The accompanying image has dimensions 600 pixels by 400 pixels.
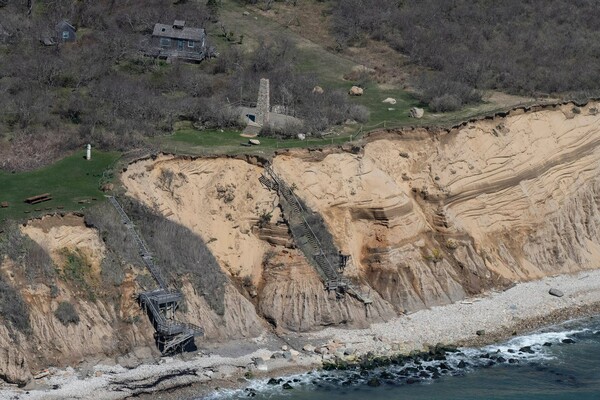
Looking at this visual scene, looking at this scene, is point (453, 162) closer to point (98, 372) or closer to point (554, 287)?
point (554, 287)

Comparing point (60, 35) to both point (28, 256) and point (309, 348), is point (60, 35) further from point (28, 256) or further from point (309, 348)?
point (309, 348)

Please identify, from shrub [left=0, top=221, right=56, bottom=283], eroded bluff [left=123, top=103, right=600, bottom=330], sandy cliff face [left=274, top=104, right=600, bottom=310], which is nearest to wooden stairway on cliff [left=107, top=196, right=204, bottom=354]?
shrub [left=0, top=221, right=56, bottom=283]

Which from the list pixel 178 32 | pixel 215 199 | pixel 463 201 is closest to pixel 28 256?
pixel 215 199

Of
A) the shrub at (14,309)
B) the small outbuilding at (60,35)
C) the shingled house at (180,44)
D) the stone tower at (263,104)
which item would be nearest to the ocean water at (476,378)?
the shrub at (14,309)

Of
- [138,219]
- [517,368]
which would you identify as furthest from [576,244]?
[138,219]

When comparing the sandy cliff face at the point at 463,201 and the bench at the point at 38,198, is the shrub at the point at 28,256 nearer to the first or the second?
the bench at the point at 38,198

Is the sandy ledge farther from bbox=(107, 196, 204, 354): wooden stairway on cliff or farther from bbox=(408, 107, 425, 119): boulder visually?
bbox=(408, 107, 425, 119): boulder
